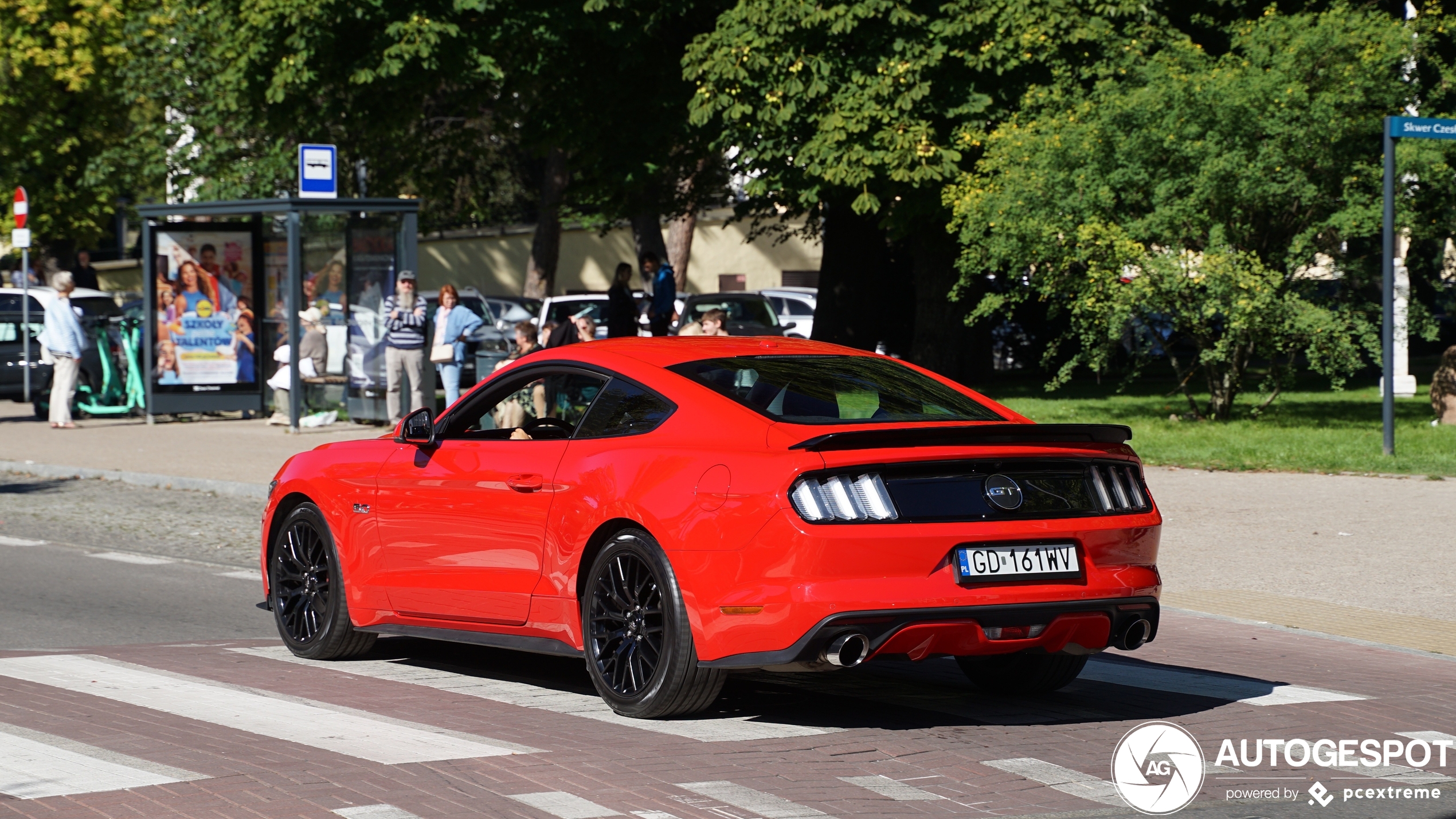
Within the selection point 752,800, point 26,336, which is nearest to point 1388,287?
point 752,800

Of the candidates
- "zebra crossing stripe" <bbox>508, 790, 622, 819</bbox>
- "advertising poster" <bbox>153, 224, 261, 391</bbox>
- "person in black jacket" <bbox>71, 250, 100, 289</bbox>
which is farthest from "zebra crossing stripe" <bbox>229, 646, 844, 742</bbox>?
"person in black jacket" <bbox>71, 250, 100, 289</bbox>

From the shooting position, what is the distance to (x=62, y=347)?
23781 mm

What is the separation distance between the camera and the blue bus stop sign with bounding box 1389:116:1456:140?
51.3 ft

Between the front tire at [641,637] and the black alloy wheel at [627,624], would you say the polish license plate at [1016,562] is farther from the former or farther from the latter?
the black alloy wheel at [627,624]

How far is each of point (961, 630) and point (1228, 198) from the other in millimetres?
15191

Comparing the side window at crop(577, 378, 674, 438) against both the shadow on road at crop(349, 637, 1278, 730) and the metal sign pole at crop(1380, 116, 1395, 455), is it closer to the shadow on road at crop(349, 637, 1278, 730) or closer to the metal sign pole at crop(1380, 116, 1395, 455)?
the shadow on road at crop(349, 637, 1278, 730)

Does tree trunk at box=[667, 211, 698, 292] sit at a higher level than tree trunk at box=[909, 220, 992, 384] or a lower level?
higher

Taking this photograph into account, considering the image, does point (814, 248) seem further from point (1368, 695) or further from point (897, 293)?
point (1368, 695)

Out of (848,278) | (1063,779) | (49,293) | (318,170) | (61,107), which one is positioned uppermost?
(61,107)

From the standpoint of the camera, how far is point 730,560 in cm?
625

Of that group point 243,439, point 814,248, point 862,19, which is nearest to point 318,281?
point 243,439

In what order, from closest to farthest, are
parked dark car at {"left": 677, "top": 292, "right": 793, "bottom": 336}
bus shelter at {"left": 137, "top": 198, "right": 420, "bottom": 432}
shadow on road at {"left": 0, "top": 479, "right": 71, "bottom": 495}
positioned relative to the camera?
shadow on road at {"left": 0, "top": 479, "right": 71, "bottom": 495} → bus shelter at {"left": 137, "top": 198, "right": 420, "bottom": 432} → parked dark car at {"left": 677, "top": 292, "right": 793, "bottom": 336}

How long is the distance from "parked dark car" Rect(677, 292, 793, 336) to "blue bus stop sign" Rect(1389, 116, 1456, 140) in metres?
12.9

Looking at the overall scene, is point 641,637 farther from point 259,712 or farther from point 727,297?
point 727,297
